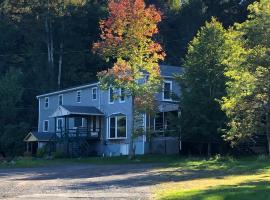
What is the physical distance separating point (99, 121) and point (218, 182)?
103ft

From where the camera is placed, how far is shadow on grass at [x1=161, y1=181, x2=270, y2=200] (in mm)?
17125

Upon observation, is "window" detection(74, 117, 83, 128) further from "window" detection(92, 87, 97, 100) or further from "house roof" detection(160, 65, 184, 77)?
"house roof" detection(160, 65, 184, 77)

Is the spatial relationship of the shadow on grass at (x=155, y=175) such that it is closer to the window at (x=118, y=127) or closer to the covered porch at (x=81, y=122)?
the window at (x=118, y=127)

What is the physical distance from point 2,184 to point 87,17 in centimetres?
5320

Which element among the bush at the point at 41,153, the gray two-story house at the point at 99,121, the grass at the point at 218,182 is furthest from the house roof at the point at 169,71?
the grass at the point at 218,182

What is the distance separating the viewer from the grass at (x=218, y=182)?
58.1 feet

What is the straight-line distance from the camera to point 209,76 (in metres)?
39.4

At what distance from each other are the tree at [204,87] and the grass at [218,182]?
13.7 feet

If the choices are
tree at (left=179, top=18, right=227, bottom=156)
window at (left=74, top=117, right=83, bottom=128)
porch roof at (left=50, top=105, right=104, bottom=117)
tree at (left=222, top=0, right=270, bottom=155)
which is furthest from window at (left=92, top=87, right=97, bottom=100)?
tree at (left=222, top=0, right=270, bottom=155)

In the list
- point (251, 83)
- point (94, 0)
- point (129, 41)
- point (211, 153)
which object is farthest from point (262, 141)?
point (94, 0)

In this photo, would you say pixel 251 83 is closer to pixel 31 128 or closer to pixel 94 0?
pixel 31 128

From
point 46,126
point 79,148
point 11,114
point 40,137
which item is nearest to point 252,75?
point 79,148

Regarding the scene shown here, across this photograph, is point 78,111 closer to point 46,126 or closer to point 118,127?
point 118,127

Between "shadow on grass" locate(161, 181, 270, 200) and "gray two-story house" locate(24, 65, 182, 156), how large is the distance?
2667 centimetres
